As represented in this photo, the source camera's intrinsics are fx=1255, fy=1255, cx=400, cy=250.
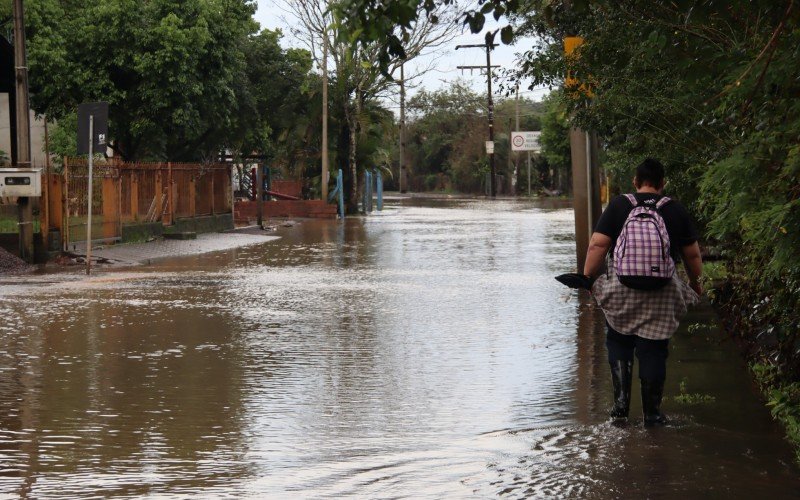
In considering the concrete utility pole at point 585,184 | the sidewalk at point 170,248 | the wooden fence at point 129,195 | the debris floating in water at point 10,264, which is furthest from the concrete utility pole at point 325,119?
the concrete utility pole at point 585,184

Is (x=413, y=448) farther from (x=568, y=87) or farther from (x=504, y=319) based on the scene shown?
(x=568, y=87)

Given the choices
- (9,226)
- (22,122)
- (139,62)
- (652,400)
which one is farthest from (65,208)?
(652,400)

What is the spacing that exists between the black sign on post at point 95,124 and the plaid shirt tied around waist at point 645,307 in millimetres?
13762

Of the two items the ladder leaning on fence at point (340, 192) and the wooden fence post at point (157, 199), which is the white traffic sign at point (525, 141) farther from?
the wooden fence post at point (157, 199)

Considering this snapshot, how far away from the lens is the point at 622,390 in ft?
25.2

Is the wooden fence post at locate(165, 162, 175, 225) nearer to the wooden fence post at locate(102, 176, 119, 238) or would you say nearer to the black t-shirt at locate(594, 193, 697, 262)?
the wooden fence post at locate(102, 176, 119, 238)

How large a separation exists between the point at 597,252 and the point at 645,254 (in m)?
0.39

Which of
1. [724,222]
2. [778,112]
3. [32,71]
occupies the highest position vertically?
[32,71]

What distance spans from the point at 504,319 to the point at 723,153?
4.08 meters

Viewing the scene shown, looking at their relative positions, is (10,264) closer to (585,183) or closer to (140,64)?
(585,183)

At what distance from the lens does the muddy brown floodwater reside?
634cm

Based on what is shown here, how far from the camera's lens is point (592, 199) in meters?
15.9

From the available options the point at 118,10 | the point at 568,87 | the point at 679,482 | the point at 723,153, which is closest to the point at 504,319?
the point at 568,87

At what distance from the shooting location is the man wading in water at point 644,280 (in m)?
7.40
